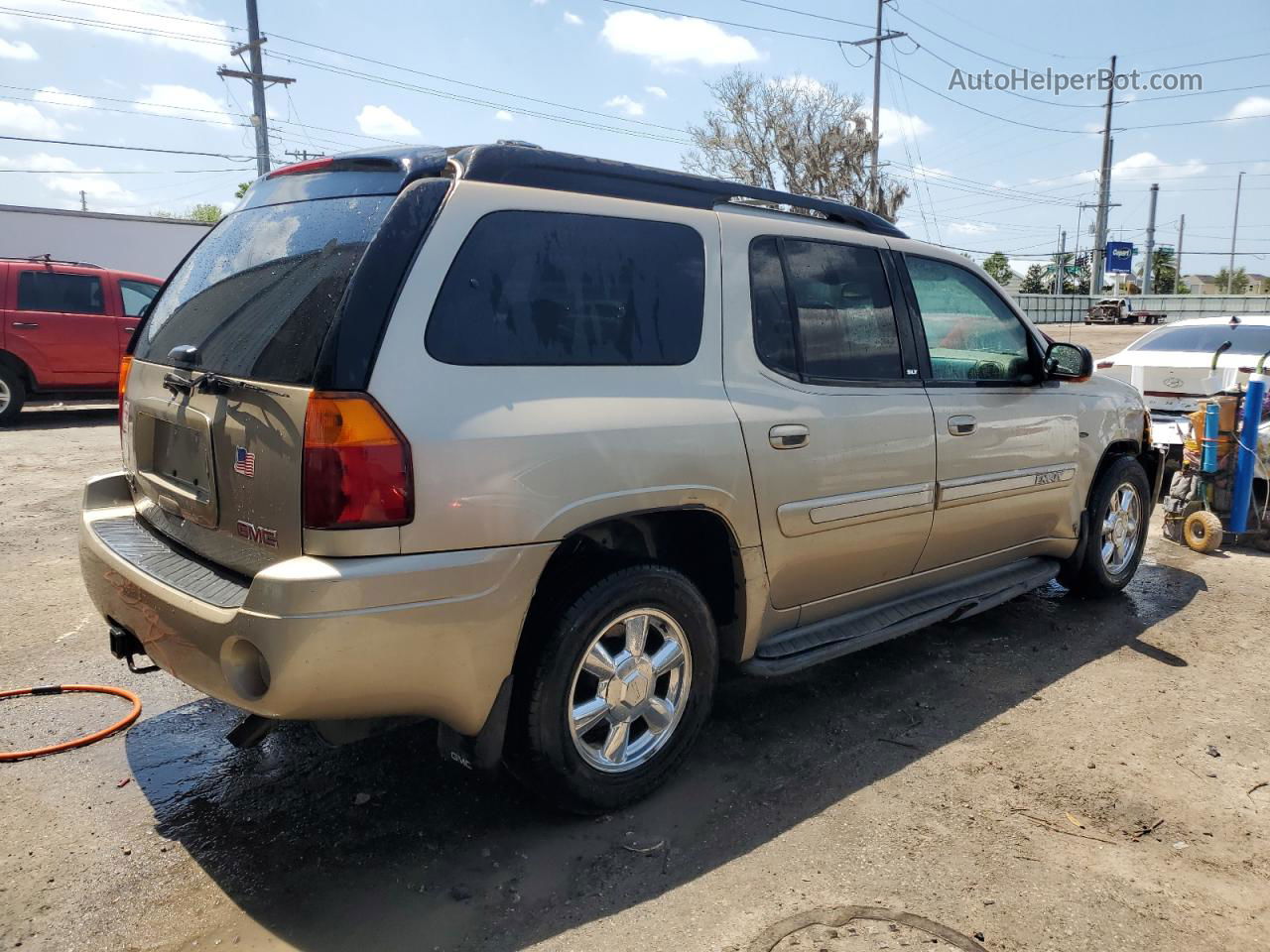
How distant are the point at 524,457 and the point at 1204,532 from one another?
Answer: 5.81 metres

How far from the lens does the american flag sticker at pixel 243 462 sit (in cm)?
257

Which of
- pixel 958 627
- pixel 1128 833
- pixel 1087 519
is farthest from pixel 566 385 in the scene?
A: pixel 1087 519

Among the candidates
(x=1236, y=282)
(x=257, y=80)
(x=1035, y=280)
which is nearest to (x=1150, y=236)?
(x=1035, y=280)

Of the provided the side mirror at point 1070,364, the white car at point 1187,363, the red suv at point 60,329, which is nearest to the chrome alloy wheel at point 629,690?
the side mirror at point 1070,364

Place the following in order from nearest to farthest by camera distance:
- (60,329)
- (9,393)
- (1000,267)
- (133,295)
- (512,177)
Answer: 1. (512,177)
2. (9,393)
3. (60,329)
4. (133,295)
5. (1000,267)

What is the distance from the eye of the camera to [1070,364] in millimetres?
4621

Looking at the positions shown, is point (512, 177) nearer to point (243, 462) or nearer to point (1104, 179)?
point (243, 462)

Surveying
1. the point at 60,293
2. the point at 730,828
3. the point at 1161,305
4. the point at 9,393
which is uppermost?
the point at 1161,305

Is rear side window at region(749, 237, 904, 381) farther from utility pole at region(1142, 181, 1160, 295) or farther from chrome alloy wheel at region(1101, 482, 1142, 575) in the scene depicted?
utility pole at region(1142, 181, 1160, 295)

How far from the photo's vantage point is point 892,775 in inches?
132

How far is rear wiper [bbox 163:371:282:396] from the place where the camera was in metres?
2.59

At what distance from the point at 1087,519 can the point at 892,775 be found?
245 centimetres

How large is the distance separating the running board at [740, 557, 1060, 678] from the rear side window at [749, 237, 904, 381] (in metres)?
0.98

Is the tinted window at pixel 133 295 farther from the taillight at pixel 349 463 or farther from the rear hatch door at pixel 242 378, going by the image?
the taillight at pixel 349 463
